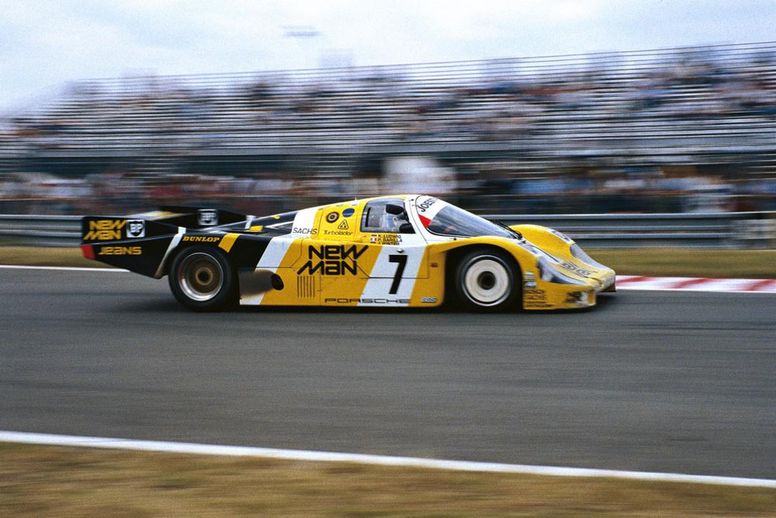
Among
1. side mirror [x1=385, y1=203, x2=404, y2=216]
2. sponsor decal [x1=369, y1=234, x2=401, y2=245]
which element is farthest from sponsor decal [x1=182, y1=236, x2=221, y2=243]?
side mirror [x1=385, y1=203, x2=404, y2=216]

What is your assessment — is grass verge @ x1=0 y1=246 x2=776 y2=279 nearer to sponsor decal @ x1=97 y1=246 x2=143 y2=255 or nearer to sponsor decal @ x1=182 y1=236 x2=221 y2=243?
sponsor decal @ x1=97 y1=246 x2=143 y2=255

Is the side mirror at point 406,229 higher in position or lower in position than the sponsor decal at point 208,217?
lower

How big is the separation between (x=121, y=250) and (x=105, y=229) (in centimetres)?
A: 30

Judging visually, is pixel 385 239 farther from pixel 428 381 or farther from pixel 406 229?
pixel 428 381

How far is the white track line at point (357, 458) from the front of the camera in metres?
3.56

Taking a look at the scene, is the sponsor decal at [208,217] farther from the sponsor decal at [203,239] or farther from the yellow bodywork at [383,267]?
the yellow bodywork at [383,267]

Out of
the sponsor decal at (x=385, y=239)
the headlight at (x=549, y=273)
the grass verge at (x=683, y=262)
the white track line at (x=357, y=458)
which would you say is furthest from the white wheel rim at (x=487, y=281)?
the white track line at (x=357, y=458)

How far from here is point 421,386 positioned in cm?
529

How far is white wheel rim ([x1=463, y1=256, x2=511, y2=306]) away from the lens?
752cm

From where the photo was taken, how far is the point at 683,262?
34.7 feet

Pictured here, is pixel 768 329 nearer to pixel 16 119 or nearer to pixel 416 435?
pixel 416 435

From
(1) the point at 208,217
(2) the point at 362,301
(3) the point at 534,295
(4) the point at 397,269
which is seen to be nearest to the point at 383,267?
(4) the point at 397,269

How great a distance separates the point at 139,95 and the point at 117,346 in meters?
13.2

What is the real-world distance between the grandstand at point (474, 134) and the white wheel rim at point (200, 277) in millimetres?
5703
